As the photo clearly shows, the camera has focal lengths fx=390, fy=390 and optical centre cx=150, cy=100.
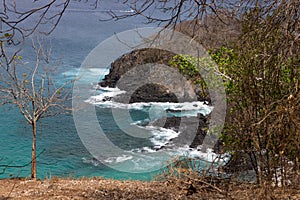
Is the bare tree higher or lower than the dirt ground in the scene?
higher

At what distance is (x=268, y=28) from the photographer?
4.32m

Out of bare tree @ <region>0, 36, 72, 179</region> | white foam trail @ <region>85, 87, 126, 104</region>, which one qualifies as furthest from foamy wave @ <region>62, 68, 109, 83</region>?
bare tree @ <region>0, 36, 72, 179</region>

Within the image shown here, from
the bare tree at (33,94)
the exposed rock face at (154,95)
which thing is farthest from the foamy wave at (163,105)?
the bare tree at (33,94)

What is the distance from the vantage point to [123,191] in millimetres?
8555

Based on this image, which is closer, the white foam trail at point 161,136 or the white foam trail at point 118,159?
the white foam trail at point 118,159

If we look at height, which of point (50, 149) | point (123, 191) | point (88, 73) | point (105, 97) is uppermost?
point (88, 73)

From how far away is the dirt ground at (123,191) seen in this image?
6742mm

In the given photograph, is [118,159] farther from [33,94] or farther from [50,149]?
[33,94]

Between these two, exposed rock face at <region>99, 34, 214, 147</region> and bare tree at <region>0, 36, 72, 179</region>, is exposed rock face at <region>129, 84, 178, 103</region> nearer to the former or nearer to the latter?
exposed rock face at <region>99, 34, 214, 147</region>

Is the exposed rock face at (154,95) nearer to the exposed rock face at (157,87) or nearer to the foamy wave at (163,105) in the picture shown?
the exposed rock face at (157,87)

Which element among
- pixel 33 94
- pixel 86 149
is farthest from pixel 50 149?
pixel 33 94

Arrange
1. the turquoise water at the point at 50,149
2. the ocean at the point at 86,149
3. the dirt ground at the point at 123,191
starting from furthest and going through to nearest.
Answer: the ocean at the point at 86,149
the turquoise water at the point at 50,149
the dirt ground at the point at 123,191

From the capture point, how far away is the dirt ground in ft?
22.1

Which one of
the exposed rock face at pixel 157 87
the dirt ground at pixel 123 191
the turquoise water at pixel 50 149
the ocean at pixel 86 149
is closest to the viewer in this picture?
the dirt ground at pixel 123 191
